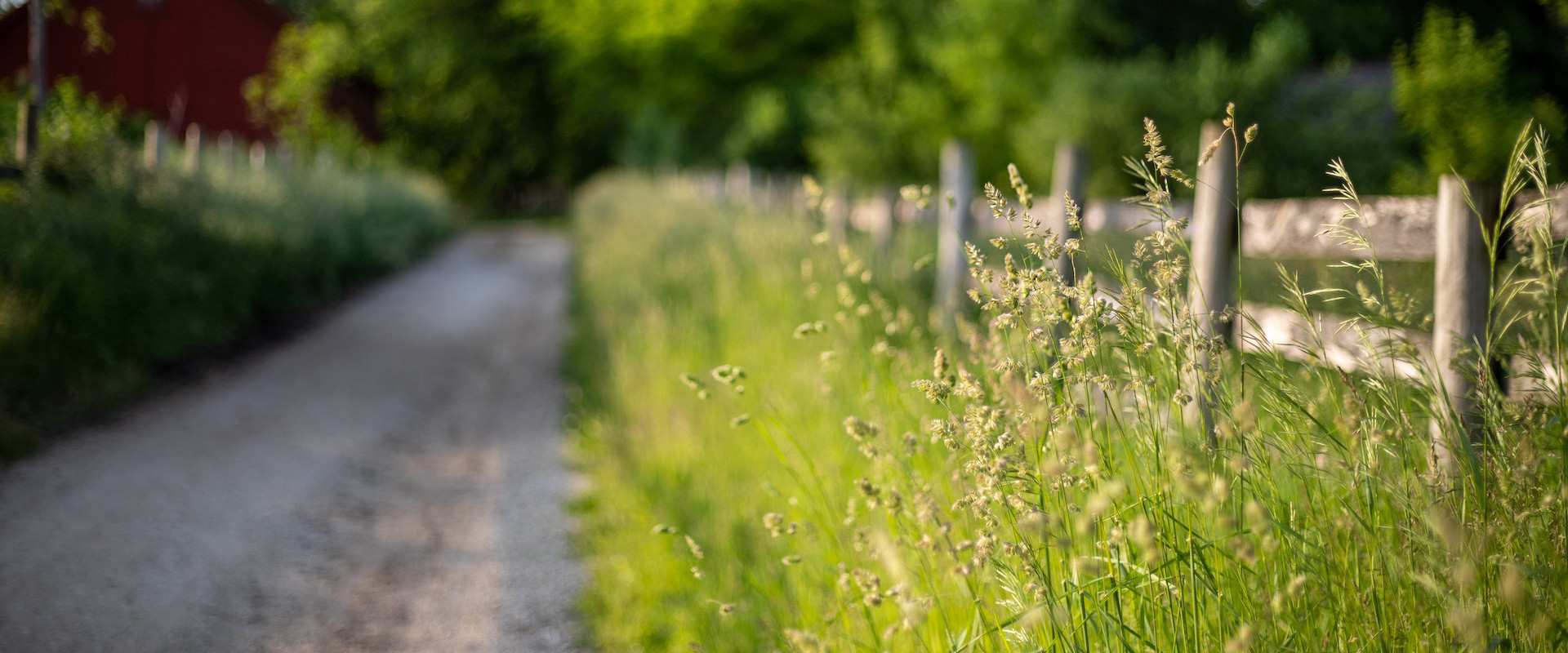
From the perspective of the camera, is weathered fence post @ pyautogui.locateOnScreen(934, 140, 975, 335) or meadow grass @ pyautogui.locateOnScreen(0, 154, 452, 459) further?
meadow grass @ pyautogui.locateOnScreen(0, 154, 452, 459)

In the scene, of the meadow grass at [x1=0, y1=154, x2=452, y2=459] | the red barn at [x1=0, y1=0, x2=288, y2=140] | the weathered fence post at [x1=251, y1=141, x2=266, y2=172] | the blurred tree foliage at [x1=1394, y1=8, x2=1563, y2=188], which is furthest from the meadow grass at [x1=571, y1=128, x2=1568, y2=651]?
the red barn at [x1=0, y1=0, x2=288, y2=140]

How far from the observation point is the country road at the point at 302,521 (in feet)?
12.4

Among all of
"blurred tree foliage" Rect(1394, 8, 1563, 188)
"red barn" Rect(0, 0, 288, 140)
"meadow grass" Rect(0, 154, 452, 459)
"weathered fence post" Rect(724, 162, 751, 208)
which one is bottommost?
"meadow grass" Rect(0, 154, 452, 459)

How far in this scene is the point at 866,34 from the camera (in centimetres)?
2453

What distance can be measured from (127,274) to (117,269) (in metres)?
0.18

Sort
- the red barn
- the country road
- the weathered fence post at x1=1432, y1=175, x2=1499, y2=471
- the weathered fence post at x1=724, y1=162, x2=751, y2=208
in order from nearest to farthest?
the weathered fence post at x1=1432, y1=175, x2=1499, y2=471 → the country road → the weathered fence post at x1=724, y1=162, x2=751, y2=208 → the red barn

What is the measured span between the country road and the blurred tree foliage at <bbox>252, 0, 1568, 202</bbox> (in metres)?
5.33

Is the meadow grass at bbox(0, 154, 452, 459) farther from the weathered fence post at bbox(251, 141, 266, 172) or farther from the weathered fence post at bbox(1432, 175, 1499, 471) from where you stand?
the weathered fence post at bbox(1432, 175, 1499, 471)

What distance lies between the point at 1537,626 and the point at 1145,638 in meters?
0.56

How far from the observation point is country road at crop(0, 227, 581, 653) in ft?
12.4

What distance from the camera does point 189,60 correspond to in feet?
82.1

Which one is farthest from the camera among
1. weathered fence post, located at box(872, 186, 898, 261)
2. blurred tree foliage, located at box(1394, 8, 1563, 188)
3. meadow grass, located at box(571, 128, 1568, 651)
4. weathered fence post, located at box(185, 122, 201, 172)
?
blurred tree foliage, located at box(1394, 8, 1563, 188)

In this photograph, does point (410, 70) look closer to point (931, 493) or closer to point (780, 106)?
point (780, 106)

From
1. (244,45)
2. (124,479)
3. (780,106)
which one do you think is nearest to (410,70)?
(244,45)
